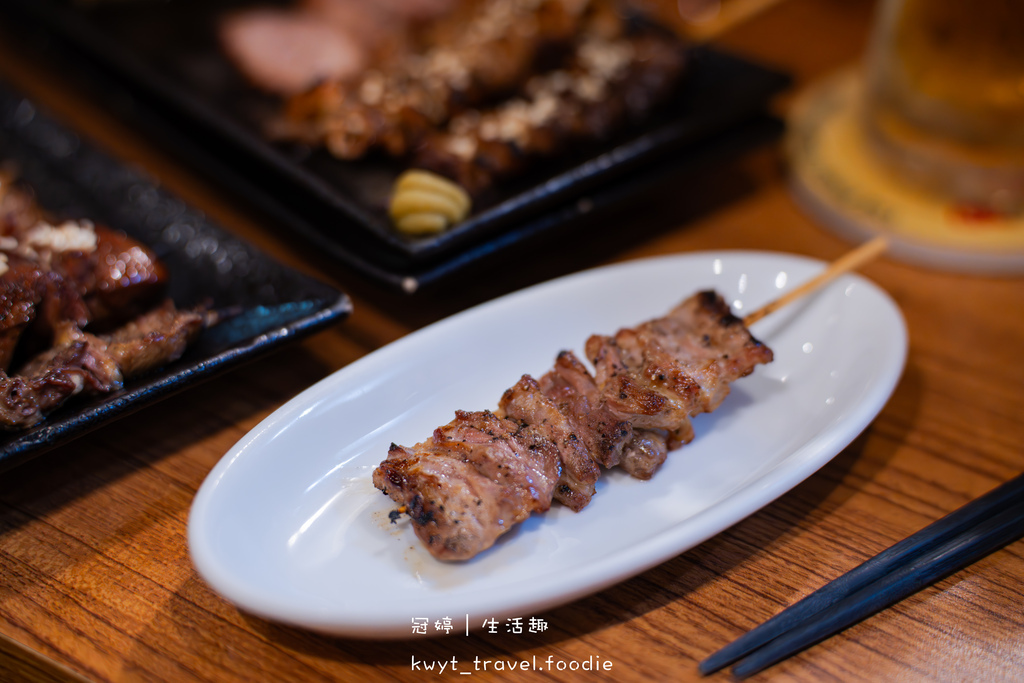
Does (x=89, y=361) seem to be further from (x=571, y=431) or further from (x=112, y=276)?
(x=571, y=431)

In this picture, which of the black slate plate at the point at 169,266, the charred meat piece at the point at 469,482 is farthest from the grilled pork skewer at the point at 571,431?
the black slate plate at the point at 169,266

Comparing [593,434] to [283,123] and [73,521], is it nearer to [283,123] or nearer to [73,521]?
[73,521]

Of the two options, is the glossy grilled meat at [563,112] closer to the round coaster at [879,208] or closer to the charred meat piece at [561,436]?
the round coaster at [879,208]

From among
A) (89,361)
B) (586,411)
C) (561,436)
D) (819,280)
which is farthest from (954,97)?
(89,361)

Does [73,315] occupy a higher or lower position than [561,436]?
higher

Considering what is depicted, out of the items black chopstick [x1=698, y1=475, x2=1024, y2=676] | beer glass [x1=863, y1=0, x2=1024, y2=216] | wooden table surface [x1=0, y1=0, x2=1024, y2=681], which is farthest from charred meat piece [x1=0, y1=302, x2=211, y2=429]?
beer glass [x1=863, y1=0, x2=1024, y2=216]

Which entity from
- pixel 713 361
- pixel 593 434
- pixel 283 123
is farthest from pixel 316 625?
pixel 283 123

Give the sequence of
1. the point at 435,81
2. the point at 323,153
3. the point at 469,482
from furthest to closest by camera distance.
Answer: the point at 435,81 → the point at 323,153 → the point at 469,482

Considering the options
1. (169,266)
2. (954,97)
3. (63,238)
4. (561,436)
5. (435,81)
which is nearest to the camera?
(561,436)
